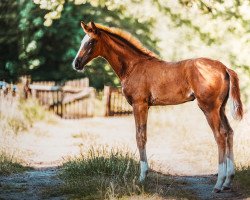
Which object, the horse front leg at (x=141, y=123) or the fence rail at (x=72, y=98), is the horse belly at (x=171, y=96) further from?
the fence rail at (x=72, y=98)

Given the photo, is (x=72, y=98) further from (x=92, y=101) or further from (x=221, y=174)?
(x=221, y=174)

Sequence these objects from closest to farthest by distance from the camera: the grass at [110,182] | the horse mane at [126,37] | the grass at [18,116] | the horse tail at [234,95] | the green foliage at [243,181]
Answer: the grass at [110,182], the horse tail at [234,95], the green foliage at [243,181], the horse mane at [126,37], the grass at [18,116]

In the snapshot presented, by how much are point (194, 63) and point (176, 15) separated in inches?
525

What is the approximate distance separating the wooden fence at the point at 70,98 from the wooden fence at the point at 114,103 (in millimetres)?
612

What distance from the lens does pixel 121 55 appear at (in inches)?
348

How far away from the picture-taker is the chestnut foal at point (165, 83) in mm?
7770

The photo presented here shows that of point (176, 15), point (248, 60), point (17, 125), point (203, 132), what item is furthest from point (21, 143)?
point (176, 15)

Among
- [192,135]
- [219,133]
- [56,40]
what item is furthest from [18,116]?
[219,133]

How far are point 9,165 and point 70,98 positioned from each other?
38.5 feet

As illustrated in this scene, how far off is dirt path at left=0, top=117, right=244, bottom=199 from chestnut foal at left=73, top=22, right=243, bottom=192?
83 centimetres

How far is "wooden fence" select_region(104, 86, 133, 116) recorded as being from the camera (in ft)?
71.5

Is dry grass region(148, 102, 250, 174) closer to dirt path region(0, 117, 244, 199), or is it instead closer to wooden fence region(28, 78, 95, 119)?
dirt path region(0, 117, 244, 199)

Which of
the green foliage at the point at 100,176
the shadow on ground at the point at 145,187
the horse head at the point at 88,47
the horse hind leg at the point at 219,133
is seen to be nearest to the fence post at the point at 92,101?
the shadow on ground at the point at 145,187

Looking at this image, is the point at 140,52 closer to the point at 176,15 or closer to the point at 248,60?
the point at 248,60
